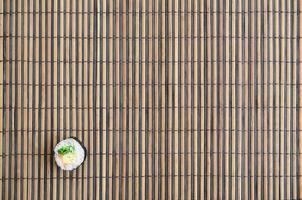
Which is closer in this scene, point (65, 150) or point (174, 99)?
point (65, 150)

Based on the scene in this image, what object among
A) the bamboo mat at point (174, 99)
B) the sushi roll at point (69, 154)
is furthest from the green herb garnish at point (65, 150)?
the bamboo mat at point (174, 99)

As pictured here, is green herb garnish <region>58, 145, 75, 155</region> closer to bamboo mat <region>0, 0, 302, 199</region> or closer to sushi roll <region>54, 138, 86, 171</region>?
sushi roll <region>54, 138, 86, 171</region>

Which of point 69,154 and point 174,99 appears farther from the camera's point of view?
point 174,99

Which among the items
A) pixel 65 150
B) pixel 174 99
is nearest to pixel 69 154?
pixel 65 150

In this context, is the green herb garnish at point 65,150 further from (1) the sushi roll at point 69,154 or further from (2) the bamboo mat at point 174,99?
(2) the bamboo mat at point 174,99

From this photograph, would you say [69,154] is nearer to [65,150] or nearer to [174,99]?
[65,150]

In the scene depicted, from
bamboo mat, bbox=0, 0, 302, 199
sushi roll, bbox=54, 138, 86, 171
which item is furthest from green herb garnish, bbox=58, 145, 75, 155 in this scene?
bamboo mat, bbox=0, 0, 302, 199

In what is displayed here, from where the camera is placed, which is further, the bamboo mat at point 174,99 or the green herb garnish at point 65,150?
the bamboo mat at point 174,99

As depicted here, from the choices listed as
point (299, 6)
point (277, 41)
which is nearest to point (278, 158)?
point (277, 41)

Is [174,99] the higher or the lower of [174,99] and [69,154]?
the higher
